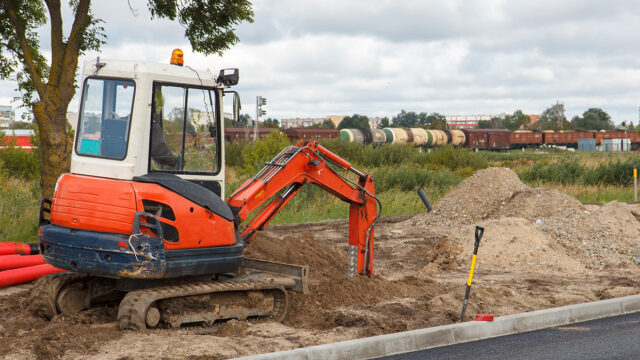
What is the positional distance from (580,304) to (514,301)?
0.90 meters

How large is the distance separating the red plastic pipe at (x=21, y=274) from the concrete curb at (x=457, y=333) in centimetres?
542

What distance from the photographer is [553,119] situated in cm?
15012

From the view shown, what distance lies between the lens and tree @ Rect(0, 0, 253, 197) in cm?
1382

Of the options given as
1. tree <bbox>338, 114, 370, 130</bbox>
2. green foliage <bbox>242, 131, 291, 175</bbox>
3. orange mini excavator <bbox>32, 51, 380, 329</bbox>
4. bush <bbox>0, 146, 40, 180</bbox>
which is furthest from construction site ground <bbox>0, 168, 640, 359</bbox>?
tree <bbox>338, 114, 370, 130</bbox>

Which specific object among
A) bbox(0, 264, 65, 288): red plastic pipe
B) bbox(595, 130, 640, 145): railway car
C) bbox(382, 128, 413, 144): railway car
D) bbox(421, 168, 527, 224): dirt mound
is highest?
bbox(595, 130, 640, 145): railway car

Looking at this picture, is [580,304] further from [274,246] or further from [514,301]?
[274,246]

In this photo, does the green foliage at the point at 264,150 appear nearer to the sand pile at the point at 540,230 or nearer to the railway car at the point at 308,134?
the sand pile at the point at 540,230

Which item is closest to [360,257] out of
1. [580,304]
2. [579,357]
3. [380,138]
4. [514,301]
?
[514,301]

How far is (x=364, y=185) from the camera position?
33.1 ft

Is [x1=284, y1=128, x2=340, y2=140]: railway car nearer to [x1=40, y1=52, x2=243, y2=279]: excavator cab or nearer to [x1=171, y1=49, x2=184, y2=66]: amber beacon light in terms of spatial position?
[x1=171, y1=49, x2=184, y2=66]: amber beacon light

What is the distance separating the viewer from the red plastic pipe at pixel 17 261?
10532 millimetres

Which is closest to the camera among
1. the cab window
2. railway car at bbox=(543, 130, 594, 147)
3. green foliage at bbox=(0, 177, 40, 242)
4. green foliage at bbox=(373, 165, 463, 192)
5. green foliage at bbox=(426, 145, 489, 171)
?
the cab window

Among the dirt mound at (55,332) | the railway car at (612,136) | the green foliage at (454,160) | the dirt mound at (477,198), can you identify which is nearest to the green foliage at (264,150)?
the green foliage at (454,160)

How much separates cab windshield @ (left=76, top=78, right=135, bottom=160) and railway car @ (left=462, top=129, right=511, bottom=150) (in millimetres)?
67590
